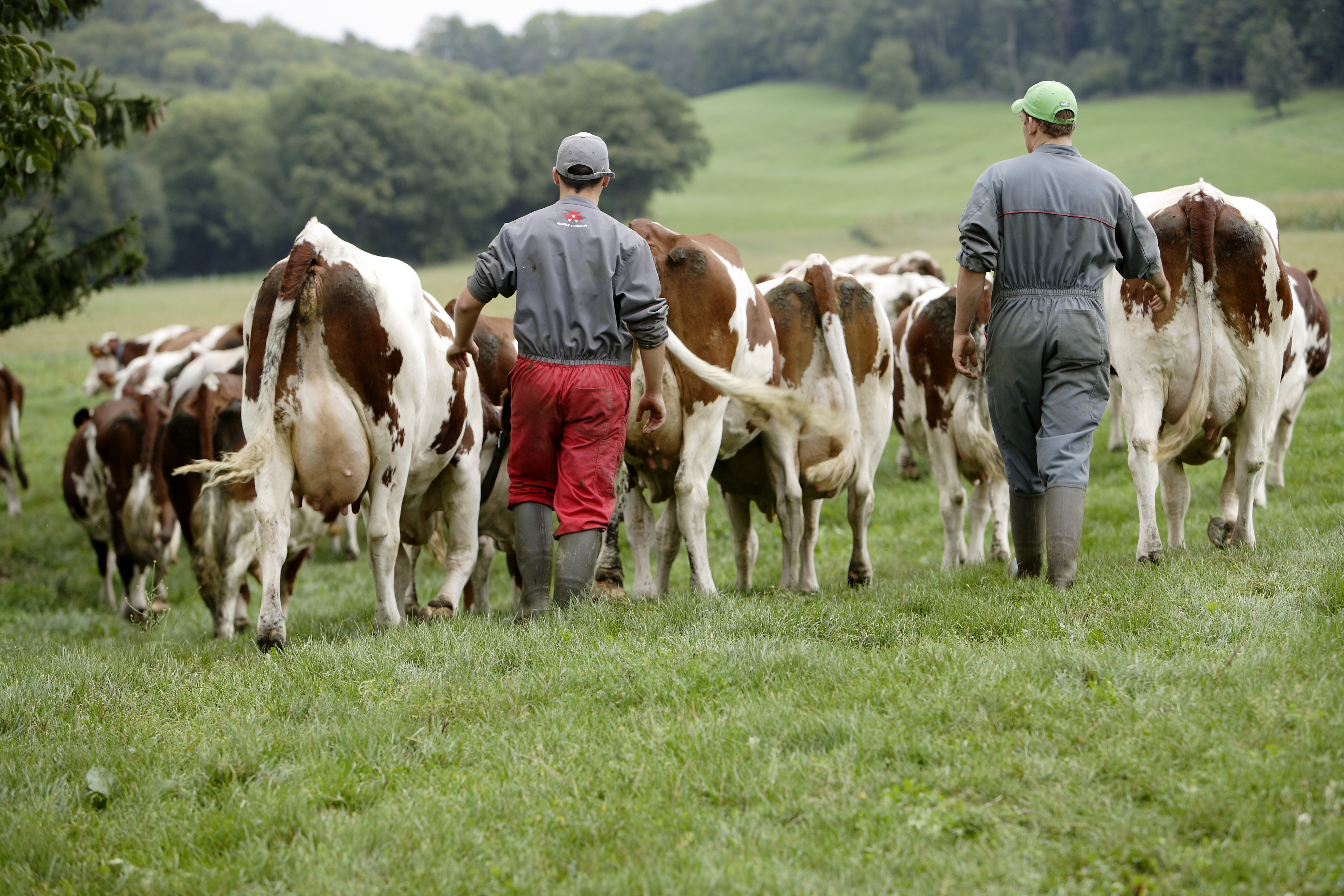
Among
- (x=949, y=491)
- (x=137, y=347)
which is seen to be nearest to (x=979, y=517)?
(x=949, y=491)

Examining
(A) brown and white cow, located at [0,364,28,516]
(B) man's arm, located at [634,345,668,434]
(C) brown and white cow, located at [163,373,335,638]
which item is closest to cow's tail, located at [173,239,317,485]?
(B) man's arm, located at [634,345,668,434]

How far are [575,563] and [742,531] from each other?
239 cm

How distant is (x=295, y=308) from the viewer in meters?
5.94

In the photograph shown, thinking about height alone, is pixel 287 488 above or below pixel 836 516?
above

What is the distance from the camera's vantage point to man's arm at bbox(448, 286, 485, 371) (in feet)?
19.7

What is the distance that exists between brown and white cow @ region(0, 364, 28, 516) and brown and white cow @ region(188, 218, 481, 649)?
10737mm

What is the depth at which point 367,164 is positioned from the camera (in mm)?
79312

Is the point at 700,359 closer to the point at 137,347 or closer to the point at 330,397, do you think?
the point at 330,397

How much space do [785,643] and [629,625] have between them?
932mm

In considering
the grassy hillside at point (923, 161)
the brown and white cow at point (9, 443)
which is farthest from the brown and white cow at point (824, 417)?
A: the grassy hillside at point (923, 161)

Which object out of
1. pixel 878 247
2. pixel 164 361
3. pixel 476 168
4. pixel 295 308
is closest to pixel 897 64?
pixel 476 168

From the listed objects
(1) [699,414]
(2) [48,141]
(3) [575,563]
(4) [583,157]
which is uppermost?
(2) [48,141]

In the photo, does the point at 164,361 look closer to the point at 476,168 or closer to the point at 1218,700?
the point at 1218,700

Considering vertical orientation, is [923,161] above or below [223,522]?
above
